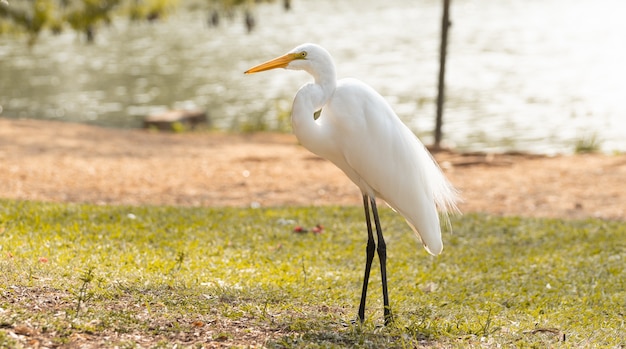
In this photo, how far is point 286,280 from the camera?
5539 mm

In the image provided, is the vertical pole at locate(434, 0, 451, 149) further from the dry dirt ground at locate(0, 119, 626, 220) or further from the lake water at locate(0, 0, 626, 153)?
the lake water at locate(0, 0, 626, 153)

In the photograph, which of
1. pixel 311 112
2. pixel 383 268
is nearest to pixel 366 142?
pixel 311 112

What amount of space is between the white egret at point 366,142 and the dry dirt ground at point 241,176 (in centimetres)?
444

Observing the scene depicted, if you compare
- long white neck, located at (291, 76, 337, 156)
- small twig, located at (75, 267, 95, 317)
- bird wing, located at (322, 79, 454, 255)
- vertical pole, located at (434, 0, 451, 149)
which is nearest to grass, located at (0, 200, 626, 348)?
small twig, located at (75, 267, 95, 317)

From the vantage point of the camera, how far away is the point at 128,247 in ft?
20.4

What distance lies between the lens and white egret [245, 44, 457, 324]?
4430 mm

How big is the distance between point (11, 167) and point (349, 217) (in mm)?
4858

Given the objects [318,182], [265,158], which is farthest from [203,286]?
[265,158]

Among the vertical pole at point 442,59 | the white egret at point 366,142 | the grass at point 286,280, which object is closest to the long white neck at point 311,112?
the white egret at point 366,142

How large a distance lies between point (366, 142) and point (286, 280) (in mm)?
1437

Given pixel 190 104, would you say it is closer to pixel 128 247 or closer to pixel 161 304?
pixel 128 247

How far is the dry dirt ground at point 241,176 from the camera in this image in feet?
30.8

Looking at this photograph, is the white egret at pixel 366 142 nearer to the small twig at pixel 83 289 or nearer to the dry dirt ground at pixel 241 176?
the small twig at pixel 83 289

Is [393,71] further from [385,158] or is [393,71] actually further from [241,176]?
[385,158]
